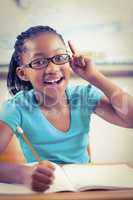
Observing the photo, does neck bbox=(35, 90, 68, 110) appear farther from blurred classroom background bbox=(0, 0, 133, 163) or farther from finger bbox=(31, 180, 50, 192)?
finger bbox=(31, 180, 50, 192)

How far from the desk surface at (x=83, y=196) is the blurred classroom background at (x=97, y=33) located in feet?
0.44

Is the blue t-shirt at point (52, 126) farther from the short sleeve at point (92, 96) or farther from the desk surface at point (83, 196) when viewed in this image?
the desk surface at point (83, 196)

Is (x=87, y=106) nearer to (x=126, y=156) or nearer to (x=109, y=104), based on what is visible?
(x=109, y=104)

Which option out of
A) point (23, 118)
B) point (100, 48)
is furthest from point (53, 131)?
point (100, 48)

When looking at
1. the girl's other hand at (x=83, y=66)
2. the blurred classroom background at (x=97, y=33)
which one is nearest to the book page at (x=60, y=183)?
the blurred classroom background at (x=97, y=33)

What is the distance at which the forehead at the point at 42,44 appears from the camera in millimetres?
1178

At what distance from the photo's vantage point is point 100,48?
48.1 inches

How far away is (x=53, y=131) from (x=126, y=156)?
11.1 inches

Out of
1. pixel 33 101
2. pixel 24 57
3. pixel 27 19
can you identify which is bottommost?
pixel 33 101

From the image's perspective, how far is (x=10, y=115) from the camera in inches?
46.1

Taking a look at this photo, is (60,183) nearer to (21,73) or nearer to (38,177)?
(38,177)

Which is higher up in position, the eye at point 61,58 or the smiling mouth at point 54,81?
the eye at point 61,58

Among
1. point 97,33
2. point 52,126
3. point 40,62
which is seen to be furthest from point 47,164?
point 97,33

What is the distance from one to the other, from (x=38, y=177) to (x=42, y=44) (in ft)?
1.49
